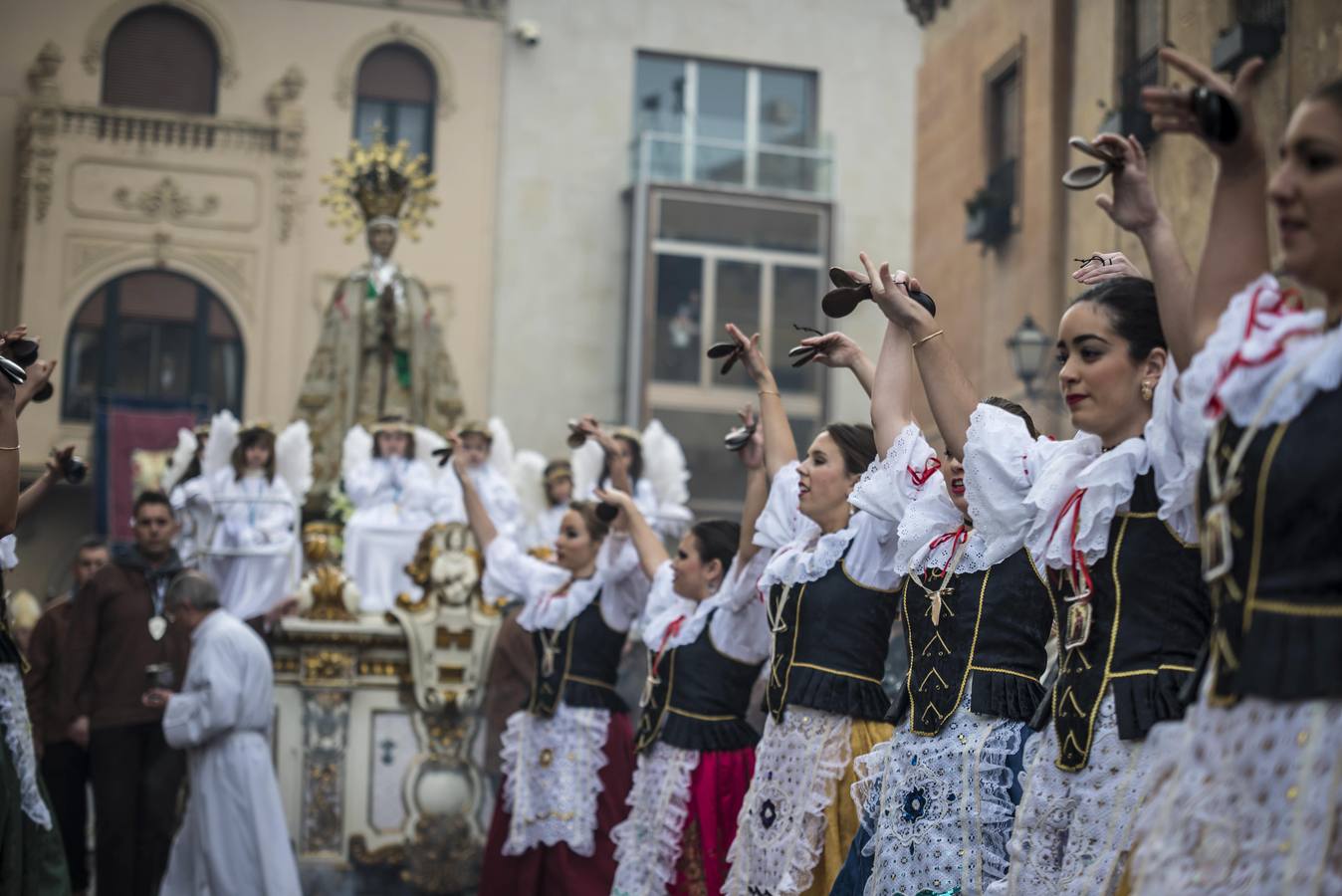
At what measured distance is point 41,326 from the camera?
22.6 meters

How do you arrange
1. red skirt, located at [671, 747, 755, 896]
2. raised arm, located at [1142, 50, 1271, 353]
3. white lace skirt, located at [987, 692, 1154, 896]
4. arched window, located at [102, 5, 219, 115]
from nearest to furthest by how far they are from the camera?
raised arm, located at [1142, 50, 1271, 353] < white lace skirt, located at [987, 692, 1154, 896] < red skirt, located at [671, 747, 755, 896] < arched window, located at [102, 5, 219, 115]

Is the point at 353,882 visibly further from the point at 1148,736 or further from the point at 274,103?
the point at 274,103

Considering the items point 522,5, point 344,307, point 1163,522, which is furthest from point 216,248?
point 1163,522

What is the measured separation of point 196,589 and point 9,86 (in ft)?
55.9

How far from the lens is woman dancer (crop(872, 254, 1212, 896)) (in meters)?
3.40

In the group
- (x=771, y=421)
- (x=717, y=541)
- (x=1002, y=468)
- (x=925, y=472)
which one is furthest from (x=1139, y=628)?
(x=717, y=541)

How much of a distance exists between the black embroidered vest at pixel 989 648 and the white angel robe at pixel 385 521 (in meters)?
7.77

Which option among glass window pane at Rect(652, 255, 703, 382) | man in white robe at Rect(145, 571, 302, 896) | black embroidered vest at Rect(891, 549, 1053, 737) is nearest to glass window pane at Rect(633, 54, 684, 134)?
glass window pane at Rect(652, 255, 703, 382)

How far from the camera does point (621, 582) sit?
7375 millimetres

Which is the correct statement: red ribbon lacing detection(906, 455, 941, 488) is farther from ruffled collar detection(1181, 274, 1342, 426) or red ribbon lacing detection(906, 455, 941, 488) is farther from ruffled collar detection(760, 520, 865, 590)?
ruffled collar detection(1181, 274, 1342, 426)

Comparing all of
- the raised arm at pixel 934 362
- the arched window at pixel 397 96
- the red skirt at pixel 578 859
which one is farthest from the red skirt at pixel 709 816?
the arched window at pixel 397 96

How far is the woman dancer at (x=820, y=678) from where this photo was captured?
5.09m

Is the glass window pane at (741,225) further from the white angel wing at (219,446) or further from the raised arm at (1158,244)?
the raised arm at (1158,244)

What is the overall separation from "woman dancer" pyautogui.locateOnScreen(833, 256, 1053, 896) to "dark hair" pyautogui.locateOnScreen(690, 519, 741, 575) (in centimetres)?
184
